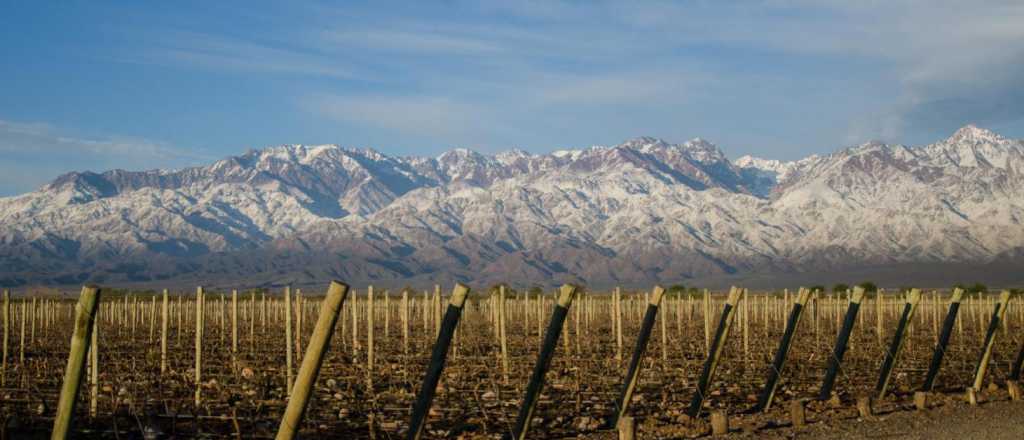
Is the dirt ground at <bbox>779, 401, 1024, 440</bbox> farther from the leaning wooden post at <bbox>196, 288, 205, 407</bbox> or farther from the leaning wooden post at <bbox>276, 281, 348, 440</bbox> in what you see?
the leaning wooden post at <bbox>196, 288, 205, 407</bbox>

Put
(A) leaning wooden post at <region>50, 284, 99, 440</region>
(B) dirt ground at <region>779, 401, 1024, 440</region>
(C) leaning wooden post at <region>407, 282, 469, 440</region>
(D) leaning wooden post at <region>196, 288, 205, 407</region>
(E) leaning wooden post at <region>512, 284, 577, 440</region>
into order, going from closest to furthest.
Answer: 1. (A) leaning wooden post at <region>50, 284, 99, 440</region>
2. (C) leaning wooden post at <region>407, 282, 469, 440</region>
3. (E) leaning wooden post at <region>512, 284, 577, 440</region>
4. (B) dirt ground at <region>779, 401, 1024, 440</region>
5. (D) leaning wooden post at <region>196, 288, 205, 407</region>

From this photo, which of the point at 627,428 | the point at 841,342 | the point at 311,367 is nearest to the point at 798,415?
the point at 627,428

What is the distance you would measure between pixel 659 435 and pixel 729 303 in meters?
2.48

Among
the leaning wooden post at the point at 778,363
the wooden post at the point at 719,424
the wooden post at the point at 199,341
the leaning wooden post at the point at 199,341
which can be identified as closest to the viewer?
the wooden post at the point at 719,424

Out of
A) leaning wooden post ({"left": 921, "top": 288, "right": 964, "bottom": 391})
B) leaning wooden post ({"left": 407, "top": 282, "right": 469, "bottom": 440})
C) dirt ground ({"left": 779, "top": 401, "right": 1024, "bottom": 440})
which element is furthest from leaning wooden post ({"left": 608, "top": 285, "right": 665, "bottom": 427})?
leaning wooden post ({"left": 921, "top": 288, "right": 964, "bottom": 391})

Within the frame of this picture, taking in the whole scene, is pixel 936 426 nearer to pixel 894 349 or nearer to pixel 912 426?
pixel 912 426

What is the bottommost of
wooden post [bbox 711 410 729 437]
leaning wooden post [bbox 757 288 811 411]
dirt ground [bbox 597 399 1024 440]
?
dirt ground [bbox 597 399 1024 440]

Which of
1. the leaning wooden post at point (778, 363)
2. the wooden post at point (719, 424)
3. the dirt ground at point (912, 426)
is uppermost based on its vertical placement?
the leaning wooden post at point (778, 363)

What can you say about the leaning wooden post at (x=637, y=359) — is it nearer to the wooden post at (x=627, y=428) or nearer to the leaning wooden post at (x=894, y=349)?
the wooden post at (x=627, y=428)

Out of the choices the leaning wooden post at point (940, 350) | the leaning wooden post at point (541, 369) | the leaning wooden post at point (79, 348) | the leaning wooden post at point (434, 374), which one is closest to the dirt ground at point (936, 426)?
the leaning wooden post at point (940, 350)

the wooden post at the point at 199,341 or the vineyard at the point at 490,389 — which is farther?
the wooden post at the point at 199,341

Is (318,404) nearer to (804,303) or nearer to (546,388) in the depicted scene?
(546,388)

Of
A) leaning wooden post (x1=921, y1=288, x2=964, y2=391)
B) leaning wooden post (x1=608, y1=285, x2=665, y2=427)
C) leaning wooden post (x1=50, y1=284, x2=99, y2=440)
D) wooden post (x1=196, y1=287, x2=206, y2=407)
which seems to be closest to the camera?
leaning wooden post (x1=50, y1=284, x2=99, y2=440)

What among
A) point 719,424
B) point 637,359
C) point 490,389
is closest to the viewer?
point 719,424
